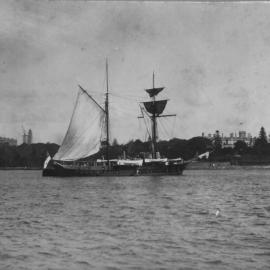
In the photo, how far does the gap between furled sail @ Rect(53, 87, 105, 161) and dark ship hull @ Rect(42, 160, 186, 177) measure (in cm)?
355

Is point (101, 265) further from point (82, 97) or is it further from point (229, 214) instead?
point (82, 97)

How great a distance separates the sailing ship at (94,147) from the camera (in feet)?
213

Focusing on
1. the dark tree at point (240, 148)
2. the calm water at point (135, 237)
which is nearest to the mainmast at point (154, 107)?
the calm water at point (135, 237)

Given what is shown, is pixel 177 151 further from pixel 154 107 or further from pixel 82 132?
→ pixel 82 132

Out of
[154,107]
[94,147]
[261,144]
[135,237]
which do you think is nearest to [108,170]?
[94,147]

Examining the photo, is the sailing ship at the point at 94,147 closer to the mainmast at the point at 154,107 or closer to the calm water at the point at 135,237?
the mainmast at the point at 154,107

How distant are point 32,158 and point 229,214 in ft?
467

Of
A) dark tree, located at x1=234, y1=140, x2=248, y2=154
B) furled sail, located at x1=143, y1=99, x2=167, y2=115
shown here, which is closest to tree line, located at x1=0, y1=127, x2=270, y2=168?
dark tree, located at x1=234, y1=140, x2=248, y2=154

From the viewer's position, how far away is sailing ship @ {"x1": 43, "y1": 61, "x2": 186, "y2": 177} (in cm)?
6488

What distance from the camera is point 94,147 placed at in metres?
67.8

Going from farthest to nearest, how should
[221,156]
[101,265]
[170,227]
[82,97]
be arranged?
1. [221,156]
2. [82,97]
3. [170,227]
4. [101,265]

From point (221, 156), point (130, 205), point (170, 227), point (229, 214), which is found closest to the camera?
point (170, 227)

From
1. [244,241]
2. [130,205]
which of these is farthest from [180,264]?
[130,205]

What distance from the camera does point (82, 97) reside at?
217 ft
